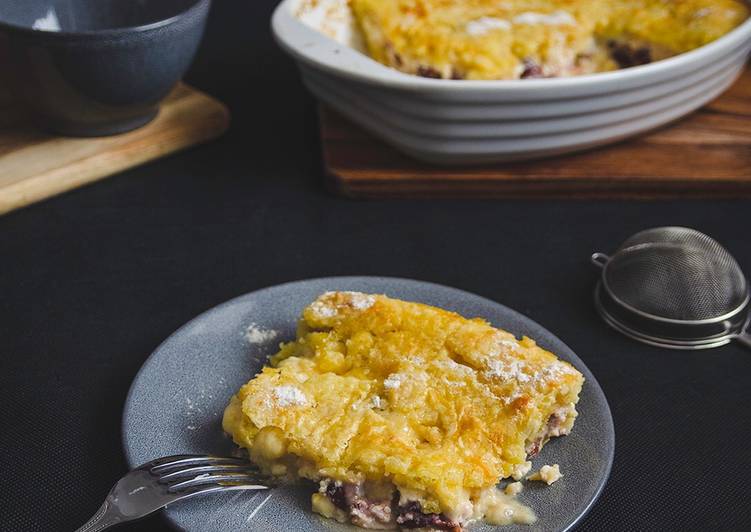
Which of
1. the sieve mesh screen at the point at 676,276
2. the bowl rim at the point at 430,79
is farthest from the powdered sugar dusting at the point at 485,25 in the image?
the sieve mesh screen at the point at 676,276

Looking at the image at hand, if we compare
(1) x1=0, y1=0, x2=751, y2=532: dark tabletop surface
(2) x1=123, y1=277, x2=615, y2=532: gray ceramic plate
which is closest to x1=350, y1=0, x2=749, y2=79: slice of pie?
(1) x1=0, y1=0, x2=751, y2=532: dark tabletop surface

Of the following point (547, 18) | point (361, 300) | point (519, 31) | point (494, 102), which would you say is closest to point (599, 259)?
point (494, 102)

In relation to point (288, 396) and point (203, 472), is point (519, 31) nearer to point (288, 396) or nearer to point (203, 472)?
point (288, 396)

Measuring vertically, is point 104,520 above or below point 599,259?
above

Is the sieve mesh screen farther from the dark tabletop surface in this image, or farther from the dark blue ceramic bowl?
the dark blue ceramic bowl

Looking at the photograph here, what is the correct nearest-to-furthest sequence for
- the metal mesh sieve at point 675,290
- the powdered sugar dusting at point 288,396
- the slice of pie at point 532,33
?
the powdered sugar dusting at point 288,396
the metal mesh sieve at point 675,290
the slice of pie at point 532,33

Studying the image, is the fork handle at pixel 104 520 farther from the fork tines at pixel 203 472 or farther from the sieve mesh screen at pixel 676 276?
the sieve mesh screen at pixel 676 276
